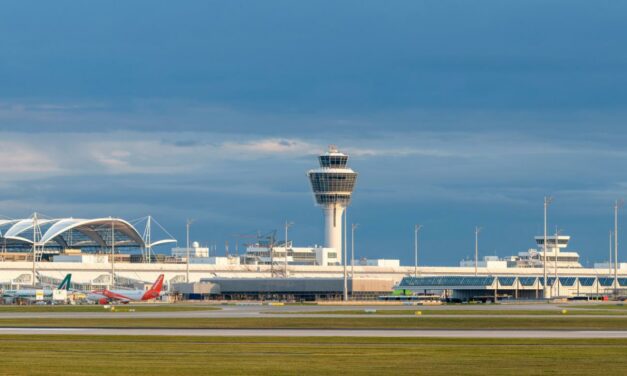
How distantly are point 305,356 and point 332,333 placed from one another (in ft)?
63.6

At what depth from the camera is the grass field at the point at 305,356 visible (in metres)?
43.7

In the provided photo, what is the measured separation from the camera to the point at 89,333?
7000 cm

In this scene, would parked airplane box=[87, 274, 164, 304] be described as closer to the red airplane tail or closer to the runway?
the red airplane tail

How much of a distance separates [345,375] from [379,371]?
7.02 feet

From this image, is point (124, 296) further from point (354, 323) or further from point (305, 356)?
point (305, 356)

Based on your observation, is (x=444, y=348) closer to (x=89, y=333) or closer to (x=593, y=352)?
(x=593, y=352)

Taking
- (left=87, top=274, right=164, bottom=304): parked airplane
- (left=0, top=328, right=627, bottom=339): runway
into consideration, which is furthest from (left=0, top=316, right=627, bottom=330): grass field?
(left=87, top=274, right=164, bottom=304): parked airplane

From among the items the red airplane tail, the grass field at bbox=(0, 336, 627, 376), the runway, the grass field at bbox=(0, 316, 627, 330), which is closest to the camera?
the grass field at bbox=(0, 336, 627, 376)

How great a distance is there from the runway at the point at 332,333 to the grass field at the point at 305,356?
14.1 feet

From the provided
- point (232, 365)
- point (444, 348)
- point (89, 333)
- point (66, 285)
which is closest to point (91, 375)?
point (232, 365)

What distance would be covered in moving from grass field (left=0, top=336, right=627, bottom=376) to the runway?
4.30 m

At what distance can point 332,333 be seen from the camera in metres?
69.7

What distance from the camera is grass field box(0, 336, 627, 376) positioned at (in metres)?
43.7

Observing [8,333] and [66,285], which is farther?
[66,285]
